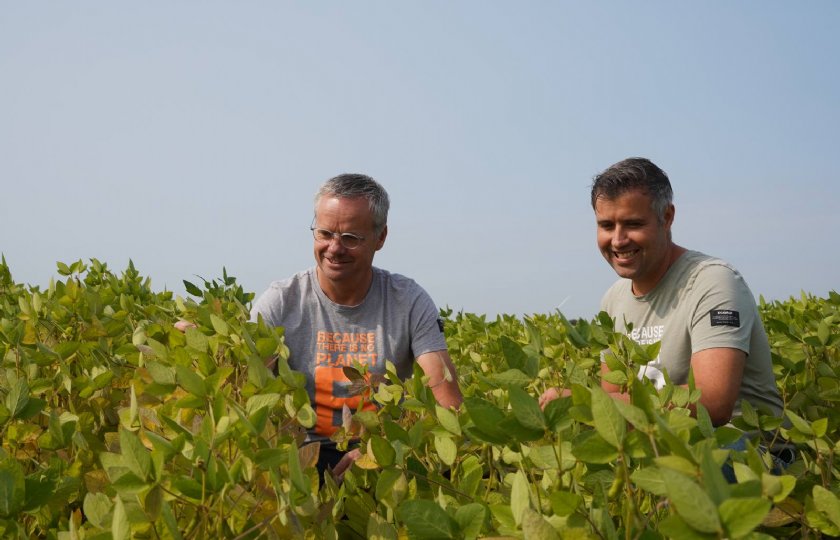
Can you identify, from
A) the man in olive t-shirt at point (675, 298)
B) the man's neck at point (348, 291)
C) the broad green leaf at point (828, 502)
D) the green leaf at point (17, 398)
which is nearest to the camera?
the broad green leaf at point (828, 502)

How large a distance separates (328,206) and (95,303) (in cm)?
109

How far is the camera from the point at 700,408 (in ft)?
4.36

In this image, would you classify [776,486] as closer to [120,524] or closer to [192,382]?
[120,524]

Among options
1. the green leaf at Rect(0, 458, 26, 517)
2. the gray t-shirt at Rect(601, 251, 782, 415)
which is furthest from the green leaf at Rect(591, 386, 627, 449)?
the gray t-shirt at Rect(601, 251, 782, 415)

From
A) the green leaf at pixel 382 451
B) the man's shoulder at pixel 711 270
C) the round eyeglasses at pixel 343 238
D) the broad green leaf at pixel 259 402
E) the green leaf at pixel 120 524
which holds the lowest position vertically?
the green leaf at pixel 120 524

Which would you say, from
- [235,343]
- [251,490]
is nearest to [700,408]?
[251,490]

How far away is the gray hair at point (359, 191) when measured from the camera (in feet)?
11.9

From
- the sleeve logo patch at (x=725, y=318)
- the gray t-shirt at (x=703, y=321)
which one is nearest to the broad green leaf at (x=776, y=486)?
the gray t-shirt at (x=703, y=321)

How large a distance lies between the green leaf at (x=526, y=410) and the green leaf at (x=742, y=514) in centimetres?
36

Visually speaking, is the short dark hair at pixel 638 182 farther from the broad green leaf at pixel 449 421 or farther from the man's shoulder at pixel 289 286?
the broad green leaf at pixel 449 421

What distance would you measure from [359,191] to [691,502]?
9.60ft

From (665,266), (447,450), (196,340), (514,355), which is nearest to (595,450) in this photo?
(514,355)

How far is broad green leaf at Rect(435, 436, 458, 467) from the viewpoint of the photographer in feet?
4.92

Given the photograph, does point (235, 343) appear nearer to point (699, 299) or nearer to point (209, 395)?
point (209, 395)
